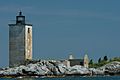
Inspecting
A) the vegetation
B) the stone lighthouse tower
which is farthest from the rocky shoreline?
the vegetation

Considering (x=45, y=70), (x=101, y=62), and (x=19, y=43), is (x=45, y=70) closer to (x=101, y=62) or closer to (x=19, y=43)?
(x=19, y=43)

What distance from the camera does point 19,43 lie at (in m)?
98.2

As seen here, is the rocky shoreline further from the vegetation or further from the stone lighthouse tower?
the vegetation

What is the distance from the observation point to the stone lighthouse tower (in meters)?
97.8

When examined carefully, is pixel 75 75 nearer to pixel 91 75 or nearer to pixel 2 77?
pixel 91 75

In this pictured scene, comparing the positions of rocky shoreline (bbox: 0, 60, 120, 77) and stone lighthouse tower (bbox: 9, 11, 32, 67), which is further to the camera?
stone lighthouse tower (bbox: 9, 11, 32, 67)

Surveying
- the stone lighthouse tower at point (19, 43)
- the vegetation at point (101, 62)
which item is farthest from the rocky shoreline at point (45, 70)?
the vegetation at point (101, 62)

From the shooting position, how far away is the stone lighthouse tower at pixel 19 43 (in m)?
97.8

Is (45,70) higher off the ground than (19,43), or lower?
lower

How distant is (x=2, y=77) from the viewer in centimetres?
9538

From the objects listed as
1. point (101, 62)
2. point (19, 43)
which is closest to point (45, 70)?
point (19, 43)

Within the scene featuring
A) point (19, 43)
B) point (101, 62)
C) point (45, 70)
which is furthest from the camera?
point (101, 62)

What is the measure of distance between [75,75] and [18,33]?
31.7 ft

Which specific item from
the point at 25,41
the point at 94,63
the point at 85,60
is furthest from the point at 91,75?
the point at 94,63
